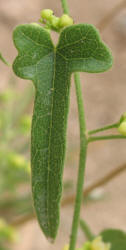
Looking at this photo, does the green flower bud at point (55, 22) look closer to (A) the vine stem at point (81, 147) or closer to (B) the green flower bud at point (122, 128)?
(A) the vine stem at point (81, 147)

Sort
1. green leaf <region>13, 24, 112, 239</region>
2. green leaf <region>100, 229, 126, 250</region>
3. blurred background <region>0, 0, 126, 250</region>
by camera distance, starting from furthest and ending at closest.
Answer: blurred background <region>0, 0, 126, 250</region>, green leaf <region>100, 229, 126, 250</region>, green leaf <region>13, 24, 112, 239</region>

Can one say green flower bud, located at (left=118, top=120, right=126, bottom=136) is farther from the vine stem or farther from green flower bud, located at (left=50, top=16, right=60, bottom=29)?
green flower bud, located at (left=50, top=16, right=60, bottom=29)

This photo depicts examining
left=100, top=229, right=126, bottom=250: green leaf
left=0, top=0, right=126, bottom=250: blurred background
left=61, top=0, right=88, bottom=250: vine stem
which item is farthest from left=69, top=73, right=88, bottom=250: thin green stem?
left=0, top=0, right=126, bottom=250: blurred background

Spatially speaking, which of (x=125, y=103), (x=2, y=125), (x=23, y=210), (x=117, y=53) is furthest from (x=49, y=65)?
(x=117, y=53)

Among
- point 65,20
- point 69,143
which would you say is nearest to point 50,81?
point 65,20

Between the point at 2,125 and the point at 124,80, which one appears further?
the point at 124,80

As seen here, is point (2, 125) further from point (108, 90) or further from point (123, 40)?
point (123, 40)
